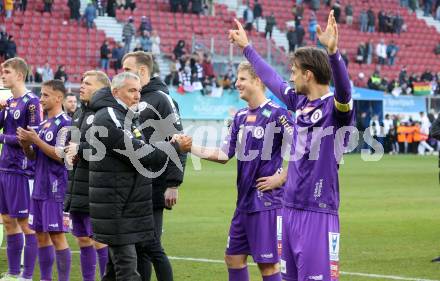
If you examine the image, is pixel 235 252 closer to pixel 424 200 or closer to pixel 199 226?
pixel 199 226

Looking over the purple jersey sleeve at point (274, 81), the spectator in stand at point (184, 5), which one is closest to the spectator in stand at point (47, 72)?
the spectator in stand at point (184, 5)

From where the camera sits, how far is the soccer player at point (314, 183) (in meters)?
6.71

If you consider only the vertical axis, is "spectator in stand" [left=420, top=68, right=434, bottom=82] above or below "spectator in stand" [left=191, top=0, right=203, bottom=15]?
A: below

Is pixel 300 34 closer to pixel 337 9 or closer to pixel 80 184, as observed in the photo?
pixel 337 9

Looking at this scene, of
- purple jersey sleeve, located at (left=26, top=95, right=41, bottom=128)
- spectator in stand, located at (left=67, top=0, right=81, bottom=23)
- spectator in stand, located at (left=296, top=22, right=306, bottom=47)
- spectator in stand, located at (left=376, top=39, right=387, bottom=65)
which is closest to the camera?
purple jersey sleeve, located at (left=26, top=95, right=41, bottom=128)

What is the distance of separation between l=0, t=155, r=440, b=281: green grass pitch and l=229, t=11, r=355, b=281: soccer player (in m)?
3.90

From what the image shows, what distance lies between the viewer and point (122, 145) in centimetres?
745

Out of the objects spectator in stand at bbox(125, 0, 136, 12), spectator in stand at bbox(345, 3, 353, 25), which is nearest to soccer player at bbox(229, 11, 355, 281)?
spectator in stand at bbox(125, 0, 136, 12)

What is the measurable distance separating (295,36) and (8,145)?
116ft

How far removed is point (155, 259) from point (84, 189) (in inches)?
39.0

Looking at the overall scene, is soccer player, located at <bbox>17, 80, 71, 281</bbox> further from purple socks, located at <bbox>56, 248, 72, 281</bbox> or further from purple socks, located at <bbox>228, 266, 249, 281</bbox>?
purple socks, located at <bbox>228, 266, 249, 281</bbox>

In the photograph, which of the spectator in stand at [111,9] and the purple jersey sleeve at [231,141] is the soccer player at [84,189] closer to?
the purple jersey sleeve at [231,141]

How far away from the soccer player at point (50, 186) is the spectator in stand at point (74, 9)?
29110 millimetres

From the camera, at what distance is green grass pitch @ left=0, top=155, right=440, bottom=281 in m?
11.4
